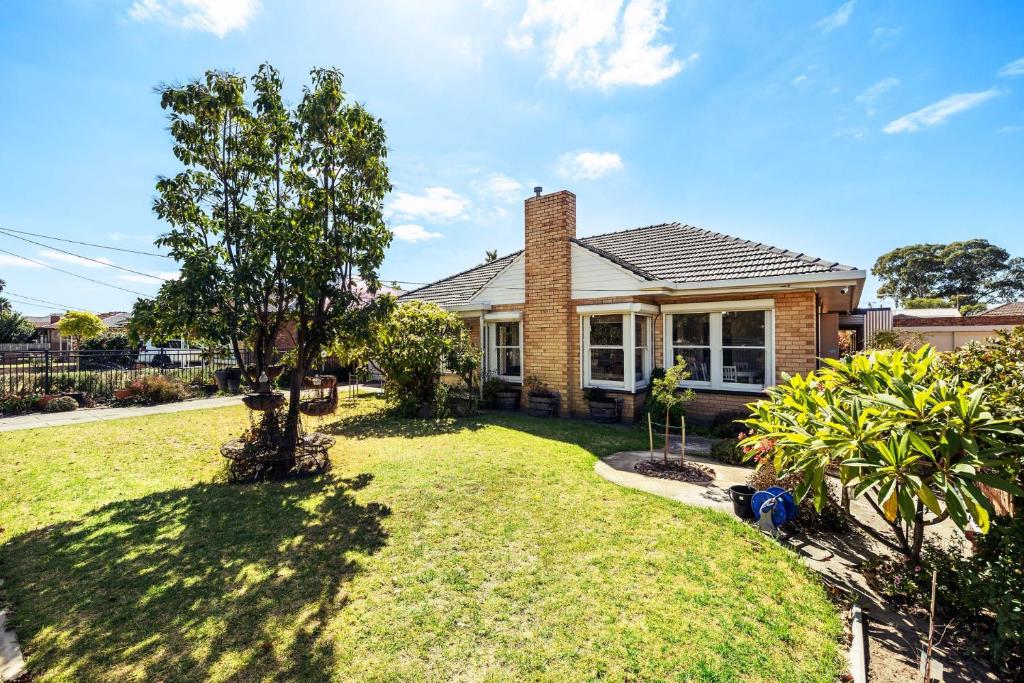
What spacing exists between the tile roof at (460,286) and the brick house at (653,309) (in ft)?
5.31

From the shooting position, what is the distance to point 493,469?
6.54 m

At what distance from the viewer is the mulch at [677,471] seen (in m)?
6.30

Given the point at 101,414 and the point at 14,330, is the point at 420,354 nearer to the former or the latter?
the point at 101,414

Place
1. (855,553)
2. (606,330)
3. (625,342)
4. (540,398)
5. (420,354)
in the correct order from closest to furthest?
(855,553) < (625,342) < (420,354) < (606,330) < (540,398)

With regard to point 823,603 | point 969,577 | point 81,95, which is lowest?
point 823,603

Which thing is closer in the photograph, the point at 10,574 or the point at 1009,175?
the point at 10,574

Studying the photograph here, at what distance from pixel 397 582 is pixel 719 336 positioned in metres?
9.25

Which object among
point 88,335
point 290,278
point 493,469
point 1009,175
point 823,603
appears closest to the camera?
point 823,603

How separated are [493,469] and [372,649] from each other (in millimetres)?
3817

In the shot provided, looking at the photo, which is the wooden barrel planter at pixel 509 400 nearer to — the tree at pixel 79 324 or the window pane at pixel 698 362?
the window pane at pixel 698 362

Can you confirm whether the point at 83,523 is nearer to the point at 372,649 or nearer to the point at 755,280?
the point at 372,649

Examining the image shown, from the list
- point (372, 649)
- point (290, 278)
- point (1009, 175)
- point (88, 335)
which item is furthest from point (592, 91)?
point (88, 335)

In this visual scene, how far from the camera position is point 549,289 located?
11625 mm

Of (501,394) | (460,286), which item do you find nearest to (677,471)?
(501,394)
